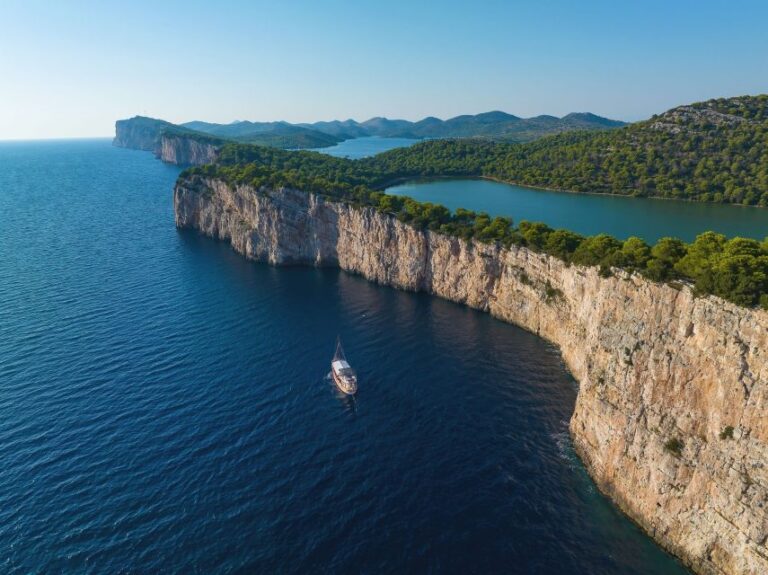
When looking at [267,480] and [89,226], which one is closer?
[267,480]

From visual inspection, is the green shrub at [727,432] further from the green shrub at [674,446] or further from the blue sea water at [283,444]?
the blue sea water at [283,444]

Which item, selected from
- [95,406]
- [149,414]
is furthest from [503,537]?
[95,406]

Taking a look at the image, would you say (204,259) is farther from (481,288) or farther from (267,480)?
(267,480)

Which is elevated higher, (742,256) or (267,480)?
(742,256)

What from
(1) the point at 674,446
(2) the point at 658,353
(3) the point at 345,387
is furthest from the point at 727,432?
(3) the point at 345,387

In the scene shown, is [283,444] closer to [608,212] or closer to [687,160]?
[608,212]

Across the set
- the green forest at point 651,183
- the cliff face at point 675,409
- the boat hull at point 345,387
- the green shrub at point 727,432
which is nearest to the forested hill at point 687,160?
the green forest at point 651,183

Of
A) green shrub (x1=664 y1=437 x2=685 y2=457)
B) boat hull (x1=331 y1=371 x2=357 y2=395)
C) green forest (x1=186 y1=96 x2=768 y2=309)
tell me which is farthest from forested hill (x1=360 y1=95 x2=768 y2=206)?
boat hull (x1=331 y1=371 x2=357 y2=395)

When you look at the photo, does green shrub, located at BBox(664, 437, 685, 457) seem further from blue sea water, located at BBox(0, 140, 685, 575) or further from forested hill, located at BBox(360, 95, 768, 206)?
forested hill, located at BBox(360, 95, 768, 206)
